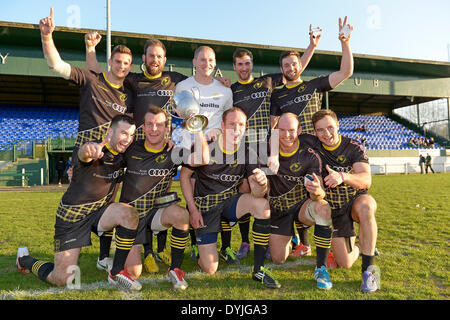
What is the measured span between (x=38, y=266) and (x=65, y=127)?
73.4ft

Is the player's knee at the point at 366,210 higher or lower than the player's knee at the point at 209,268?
higher

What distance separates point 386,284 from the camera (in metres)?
2.91

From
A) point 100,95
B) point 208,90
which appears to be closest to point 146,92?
point 100,95

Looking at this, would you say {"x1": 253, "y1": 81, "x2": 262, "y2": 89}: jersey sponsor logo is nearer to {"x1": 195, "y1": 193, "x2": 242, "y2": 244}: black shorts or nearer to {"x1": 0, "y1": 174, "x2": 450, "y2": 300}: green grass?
{"x1": 195, "y1": 193, "x2": 242, "y2": 244}: black shorts

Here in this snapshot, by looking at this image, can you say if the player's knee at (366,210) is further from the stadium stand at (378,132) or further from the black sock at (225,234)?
the stadium stand at (378,132)

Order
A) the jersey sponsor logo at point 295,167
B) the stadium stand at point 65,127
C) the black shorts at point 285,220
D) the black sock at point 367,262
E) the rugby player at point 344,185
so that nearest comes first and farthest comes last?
1. the black sock at point 367,262
2. the rugby player at point 344,185
3. the jersey sponsor logo at point 295,167
4. the black shorts at point 285,220
5. the stadium stand at point 65,127

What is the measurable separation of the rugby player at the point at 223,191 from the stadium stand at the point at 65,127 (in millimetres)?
18645

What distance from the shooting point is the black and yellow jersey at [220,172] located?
3.57m

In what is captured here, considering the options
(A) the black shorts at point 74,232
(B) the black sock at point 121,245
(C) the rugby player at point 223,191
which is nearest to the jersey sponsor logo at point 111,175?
(A) the black shorts at point 74,232

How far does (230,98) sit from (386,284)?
273cm

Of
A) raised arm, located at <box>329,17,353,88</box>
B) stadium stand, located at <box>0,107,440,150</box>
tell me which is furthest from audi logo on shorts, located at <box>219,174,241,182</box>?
stadium stand, located at <box>0,107,440,150</box>

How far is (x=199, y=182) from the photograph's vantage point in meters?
3.68

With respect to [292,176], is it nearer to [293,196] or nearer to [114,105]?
[293,196]

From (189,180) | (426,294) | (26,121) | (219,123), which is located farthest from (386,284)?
(26,121)
